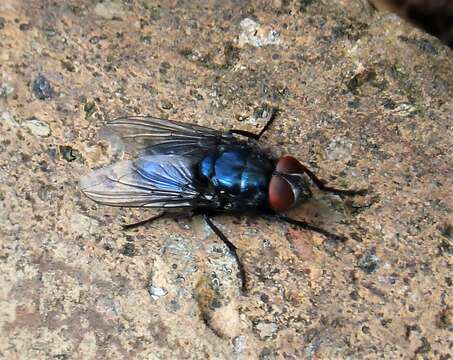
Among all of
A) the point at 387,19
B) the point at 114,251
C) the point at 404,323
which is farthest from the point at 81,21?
the point at 404,323

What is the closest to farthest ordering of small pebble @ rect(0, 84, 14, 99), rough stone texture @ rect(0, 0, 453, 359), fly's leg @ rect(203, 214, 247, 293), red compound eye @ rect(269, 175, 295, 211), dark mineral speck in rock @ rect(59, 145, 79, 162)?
rough stone texture @ rect(0, 0, 453, 359) < fly's leg @ rect(203, 214, 247, 293) < red compound eye @ rect(269, 175, 295, 211) < dark mineral speck in rock @ rect(59, 145, 79, 162) < small pebble @ rect(0, 84, 14, 99)

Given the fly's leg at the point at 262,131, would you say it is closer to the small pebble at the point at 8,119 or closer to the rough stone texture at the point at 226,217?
the rough stone texture at the point at 226,217

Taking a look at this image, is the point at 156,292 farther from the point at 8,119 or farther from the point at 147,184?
the point at 8,119

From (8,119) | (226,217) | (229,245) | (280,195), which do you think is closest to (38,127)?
(8,119)

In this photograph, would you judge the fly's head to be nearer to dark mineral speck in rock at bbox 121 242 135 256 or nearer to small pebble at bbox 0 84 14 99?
dark mineral speck in rock at bbox 121 242 135 256

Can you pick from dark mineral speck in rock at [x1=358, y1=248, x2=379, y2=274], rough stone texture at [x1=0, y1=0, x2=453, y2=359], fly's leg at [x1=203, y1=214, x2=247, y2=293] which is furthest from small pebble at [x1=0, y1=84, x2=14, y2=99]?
dark mineral speck in rock at [x1=358, y1=248, x2=379, y2=274]

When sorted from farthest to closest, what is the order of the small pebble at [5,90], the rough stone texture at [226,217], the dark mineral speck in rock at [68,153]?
the small pebble at [5,90] → the dark mineral speck in rock at [68,153] → the rough stone texture at [226,217]

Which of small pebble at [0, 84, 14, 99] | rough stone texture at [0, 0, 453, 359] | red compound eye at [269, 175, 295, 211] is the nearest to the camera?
rough stone texture at [0, 0, 453, 359]

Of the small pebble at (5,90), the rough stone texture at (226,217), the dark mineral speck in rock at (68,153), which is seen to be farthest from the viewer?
the small pebble at (5,90)

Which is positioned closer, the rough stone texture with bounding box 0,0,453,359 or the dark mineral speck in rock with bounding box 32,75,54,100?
the rough stone texture with bounding box 0,0,453,359

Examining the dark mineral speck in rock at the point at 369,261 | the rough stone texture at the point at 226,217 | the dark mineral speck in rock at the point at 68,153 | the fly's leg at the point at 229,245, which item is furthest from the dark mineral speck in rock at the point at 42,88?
the dark mineral speck in rock at the point at 369,261
